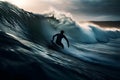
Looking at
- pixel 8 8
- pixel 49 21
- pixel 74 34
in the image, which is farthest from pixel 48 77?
pixel 74 34

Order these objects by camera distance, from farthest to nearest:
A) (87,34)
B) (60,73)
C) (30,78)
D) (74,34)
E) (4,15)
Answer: (87,34)
(74,34)
(4,15)
(60,73)
(30,78)

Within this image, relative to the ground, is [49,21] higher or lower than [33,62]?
higher

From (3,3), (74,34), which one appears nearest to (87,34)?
(74,34)

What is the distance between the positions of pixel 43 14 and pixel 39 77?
18827mm

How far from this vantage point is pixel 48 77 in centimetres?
707

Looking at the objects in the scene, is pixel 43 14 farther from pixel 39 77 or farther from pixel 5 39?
pixel 39 77

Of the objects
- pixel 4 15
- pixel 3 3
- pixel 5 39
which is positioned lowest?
pixel 5 39

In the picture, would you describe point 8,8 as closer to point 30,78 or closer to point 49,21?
point 49,21

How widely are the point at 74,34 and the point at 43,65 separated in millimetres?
19016

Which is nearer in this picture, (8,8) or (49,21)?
(8,8)

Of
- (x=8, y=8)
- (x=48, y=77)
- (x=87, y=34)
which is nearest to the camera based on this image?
(x=48, y=77)

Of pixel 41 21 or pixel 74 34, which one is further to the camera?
pixel 74 34

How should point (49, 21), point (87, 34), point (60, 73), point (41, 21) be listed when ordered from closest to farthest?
point (60, 73)
point (41, 21)
point (49, 21)
point (87, 34)

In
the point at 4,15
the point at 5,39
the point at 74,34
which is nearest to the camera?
the point at 5,39
